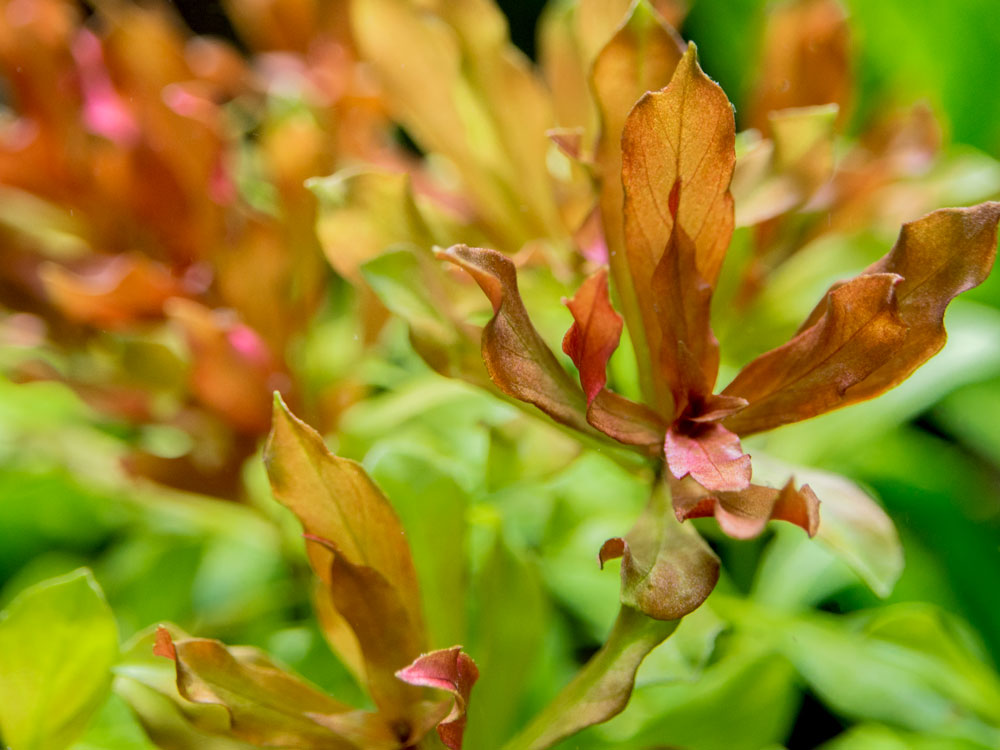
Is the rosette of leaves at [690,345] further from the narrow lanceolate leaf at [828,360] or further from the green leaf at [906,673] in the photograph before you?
the green leaf at [906,673]

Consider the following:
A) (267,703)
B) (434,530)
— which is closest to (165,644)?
(267,703)

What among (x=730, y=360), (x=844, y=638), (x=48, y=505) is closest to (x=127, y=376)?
(x=48, y=505)

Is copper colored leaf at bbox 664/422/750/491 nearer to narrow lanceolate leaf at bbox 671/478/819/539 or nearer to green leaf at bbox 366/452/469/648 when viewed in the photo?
narrow lanceolate leaf at bbox 671/478/819/539

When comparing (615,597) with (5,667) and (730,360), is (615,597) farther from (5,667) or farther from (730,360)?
(5,667)

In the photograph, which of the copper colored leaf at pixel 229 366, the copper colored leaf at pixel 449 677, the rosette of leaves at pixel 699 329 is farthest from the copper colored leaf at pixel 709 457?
the copper colored leaf at pixel 229 366

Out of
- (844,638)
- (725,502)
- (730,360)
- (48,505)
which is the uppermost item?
(725,502)

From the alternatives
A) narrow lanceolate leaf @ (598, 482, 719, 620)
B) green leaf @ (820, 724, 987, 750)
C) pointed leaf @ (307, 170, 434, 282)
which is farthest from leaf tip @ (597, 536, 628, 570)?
green leaf @ (820, 724, 987, 750)
